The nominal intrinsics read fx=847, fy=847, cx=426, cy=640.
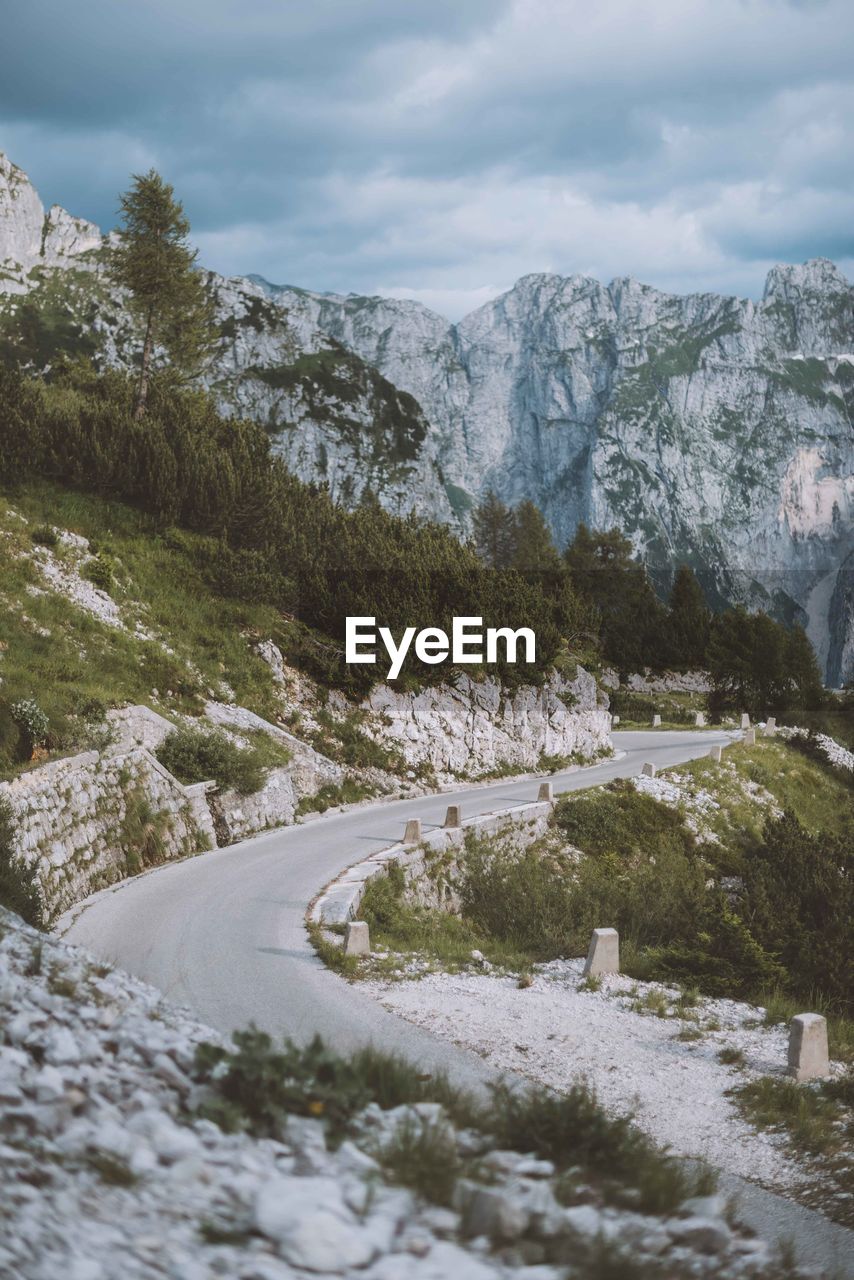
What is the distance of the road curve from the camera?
931 centimetres

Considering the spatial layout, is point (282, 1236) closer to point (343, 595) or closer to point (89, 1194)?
point (89, 1194)

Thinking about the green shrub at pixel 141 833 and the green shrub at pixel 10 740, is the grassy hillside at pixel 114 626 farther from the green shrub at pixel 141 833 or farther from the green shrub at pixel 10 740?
the green shrub at pixel 141 833

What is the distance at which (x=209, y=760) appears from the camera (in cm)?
2119

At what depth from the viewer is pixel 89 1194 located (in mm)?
4078

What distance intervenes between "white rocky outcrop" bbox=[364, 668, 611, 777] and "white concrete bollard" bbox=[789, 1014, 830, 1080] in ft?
67.8

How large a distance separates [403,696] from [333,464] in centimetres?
10489

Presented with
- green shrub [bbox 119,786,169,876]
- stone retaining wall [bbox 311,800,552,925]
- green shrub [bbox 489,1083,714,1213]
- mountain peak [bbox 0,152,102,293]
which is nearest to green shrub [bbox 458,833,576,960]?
stone retaining wall [bbox 311,800,552,925]

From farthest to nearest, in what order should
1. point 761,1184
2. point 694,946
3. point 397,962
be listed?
point 694,946, point 397,962, point 761,1184

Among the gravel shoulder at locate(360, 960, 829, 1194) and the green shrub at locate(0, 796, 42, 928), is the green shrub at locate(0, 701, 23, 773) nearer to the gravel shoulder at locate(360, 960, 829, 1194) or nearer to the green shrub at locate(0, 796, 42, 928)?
the green shrub at locate(0, 796, 42, 928)

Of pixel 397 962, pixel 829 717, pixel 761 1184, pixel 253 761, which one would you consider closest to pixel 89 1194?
pixel 761 1184

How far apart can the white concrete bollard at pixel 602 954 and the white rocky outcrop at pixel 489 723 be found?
1668 cm

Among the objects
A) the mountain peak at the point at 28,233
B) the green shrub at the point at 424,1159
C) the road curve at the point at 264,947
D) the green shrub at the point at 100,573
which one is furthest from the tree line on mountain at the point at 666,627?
the mountain peak at the point at 28,233

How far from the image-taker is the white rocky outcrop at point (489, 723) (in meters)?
31.2

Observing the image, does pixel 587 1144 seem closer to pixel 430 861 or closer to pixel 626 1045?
pixel 626 1045
